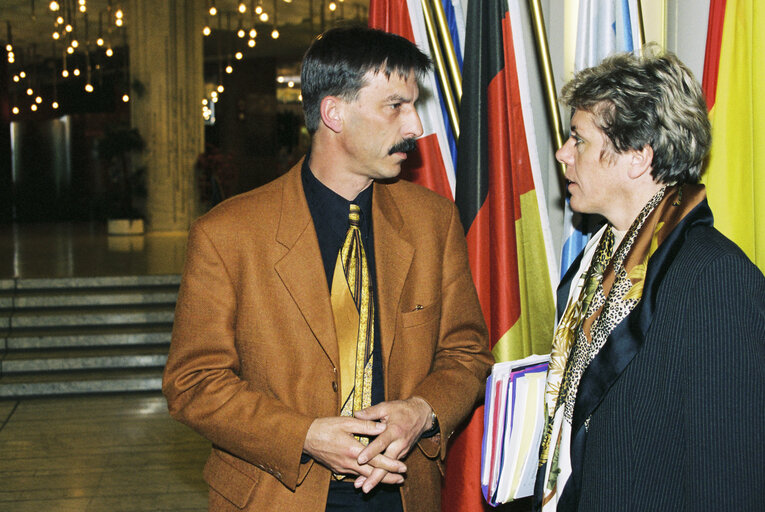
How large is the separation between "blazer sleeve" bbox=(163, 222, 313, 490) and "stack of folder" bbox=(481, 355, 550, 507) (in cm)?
54

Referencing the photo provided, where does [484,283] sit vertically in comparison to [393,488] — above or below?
above

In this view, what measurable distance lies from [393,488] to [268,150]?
19.7 meters

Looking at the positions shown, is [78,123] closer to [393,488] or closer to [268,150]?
[268,150]

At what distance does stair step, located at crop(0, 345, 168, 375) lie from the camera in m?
6.68

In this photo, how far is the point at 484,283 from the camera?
2.57 meters

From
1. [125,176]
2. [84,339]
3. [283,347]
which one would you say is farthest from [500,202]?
[125,176]

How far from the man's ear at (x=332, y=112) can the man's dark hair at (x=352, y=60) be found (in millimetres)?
14

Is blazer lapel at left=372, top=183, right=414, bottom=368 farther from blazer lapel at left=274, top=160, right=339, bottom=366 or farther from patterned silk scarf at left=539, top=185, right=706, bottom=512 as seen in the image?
patterned silk scarf at left=539, top=185, right=706, bottom=512

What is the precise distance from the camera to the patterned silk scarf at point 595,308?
158 cm

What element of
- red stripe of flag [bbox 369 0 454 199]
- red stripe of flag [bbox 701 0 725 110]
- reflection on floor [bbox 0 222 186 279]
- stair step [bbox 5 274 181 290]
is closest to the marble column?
reflection on floor [bbox 0 222 186 279]

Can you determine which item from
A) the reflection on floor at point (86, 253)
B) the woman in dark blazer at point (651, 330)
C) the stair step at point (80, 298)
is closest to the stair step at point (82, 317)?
the stair step at point (80, 298)

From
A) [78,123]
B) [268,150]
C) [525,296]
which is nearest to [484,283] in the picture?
[525,296]

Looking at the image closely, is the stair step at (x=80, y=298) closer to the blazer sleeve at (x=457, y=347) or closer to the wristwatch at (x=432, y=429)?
the blazer sleeve at (x=457, y=347)

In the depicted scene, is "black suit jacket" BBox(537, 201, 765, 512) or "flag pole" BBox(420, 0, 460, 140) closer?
"black suit jacket" BBox(537, 201, 765, 512)
